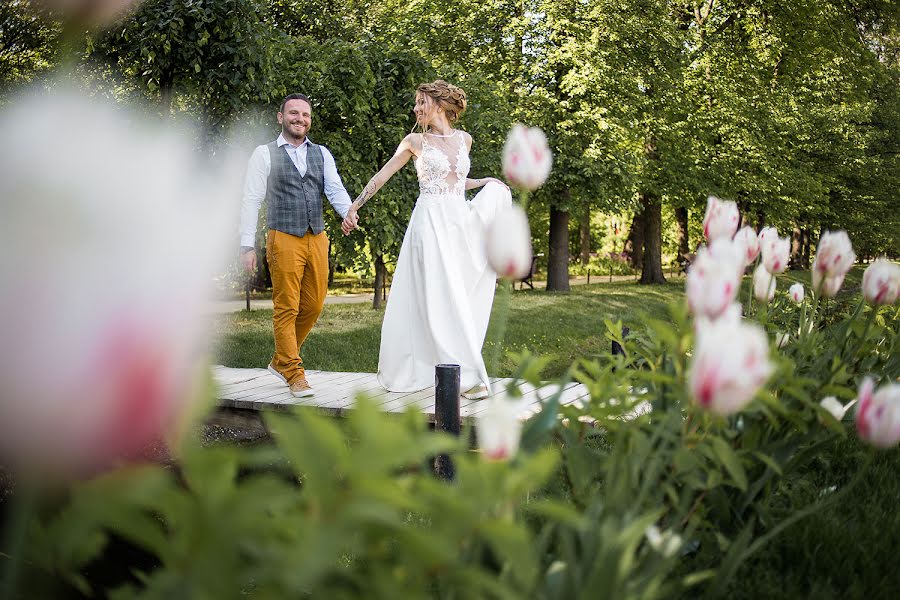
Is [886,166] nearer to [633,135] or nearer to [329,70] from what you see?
[633,135]

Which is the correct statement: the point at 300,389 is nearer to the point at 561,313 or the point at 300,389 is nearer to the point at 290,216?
the point at 290,216

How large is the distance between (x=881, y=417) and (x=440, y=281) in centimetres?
443

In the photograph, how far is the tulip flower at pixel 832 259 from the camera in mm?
2172

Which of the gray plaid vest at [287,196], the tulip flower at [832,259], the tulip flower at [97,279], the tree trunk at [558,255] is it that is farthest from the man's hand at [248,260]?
the tree trunk at [558,255]

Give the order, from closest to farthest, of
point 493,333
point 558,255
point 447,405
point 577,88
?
point 447,405, point 493,333, point 577,88, point 558,255

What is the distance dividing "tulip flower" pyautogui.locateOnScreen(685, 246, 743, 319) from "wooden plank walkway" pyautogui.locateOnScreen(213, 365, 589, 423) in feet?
11.0

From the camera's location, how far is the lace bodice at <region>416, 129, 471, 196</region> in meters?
5.77

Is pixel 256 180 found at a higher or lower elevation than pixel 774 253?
higher

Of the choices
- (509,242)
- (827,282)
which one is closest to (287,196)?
(827,282)

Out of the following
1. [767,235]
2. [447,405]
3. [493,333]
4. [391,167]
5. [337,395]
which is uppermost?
[391,167]

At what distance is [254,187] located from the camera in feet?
18.1

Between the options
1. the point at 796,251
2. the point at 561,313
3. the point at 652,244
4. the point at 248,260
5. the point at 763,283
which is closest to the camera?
the point at 763,283

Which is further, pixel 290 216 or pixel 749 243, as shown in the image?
pixel 290 216

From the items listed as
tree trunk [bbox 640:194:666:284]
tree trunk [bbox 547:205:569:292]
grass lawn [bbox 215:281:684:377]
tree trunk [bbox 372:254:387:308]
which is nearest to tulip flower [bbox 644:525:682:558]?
grass lawn [bbox 215:281:684:377]
